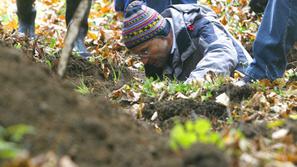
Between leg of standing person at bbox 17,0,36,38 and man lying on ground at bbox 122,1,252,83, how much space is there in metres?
0.94

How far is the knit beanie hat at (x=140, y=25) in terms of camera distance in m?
4.71

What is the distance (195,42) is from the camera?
16.1ft

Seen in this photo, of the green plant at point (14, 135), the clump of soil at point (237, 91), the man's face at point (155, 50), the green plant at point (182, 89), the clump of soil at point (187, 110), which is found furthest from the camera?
the man's face at point (155, 50)

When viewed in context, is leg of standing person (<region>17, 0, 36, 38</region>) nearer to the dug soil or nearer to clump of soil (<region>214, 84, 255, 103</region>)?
clump of soil (<region>214, 84, 255, 103</region>)

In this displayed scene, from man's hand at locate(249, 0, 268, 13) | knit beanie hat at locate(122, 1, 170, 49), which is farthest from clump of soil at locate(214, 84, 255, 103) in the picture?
man's hand at locate(249, 0, 268, 13)

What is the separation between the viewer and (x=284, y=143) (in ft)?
6.72

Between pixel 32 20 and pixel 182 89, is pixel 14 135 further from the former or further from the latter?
pixel 32 20

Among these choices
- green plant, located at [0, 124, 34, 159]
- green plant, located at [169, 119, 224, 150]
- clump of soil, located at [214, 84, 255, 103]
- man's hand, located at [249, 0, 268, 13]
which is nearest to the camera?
green plant, located at [0, 124, 34, 159]

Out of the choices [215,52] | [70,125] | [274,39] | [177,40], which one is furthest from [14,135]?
[177,40]

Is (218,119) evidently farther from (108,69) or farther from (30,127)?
(108,69)

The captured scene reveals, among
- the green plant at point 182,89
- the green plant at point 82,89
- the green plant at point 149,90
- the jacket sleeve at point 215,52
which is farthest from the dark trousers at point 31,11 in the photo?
the green plant at point 182,89

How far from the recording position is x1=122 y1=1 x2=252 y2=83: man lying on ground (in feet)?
15.4

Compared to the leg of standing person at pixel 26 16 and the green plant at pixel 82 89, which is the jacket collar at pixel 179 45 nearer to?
the green plant at pixel 82 89

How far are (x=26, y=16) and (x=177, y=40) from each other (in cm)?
146
